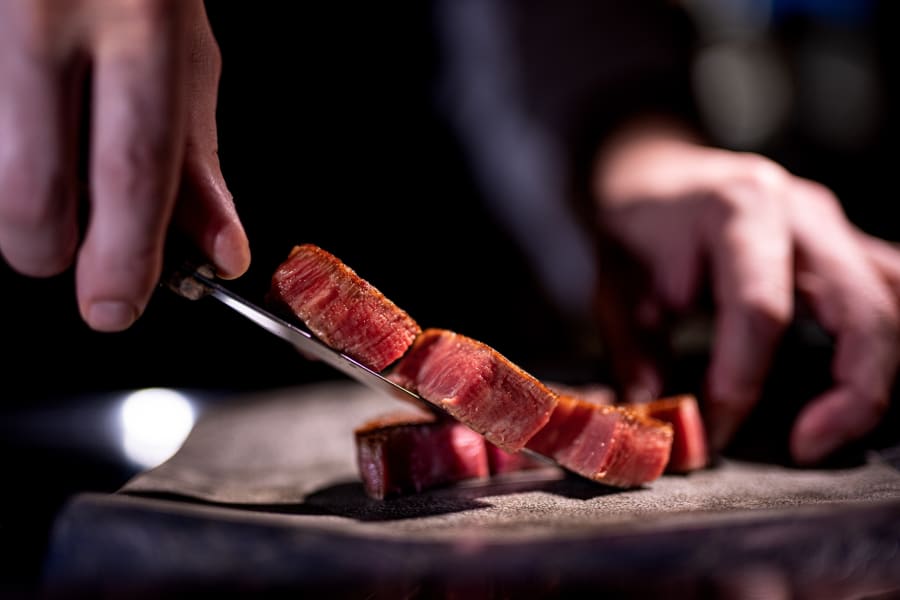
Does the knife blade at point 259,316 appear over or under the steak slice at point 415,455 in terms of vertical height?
over

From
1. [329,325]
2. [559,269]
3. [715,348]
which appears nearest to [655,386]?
[715,348]

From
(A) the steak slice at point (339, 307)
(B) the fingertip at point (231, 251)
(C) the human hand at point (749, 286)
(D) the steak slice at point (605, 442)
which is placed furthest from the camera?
(C) the human hand at point (749, 286)

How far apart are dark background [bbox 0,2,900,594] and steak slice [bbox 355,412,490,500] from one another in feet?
2.06

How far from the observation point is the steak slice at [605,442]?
1635 mm

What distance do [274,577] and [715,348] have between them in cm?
154

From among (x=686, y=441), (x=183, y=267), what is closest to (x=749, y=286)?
(x=686, y=441)

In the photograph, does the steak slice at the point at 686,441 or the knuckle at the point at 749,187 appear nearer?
the steak slice at the point at 686,441

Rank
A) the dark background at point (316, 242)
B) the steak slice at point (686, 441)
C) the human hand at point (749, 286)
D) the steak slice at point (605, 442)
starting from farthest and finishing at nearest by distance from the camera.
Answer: the dark background at point (316, 242)
the human hand at point (749, 286)
the steak slice at point (686, 441)
the steak slice at point (605, 442)

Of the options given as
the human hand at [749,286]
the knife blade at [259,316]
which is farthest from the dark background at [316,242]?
the knife blade at [259,316]

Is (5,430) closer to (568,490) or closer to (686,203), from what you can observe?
(568,490)

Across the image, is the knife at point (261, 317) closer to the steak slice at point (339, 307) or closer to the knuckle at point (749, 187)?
the steak slice at point (339, 307)

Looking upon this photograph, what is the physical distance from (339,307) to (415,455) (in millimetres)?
467

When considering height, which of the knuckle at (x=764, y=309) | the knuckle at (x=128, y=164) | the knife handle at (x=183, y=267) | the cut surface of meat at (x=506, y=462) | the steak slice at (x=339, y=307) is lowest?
the cut surface of meat at (x=506, y=462)

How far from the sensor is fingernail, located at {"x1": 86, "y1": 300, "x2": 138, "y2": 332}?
3.51ft
